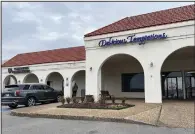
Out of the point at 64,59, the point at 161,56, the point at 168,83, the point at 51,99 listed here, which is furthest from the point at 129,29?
the point at 64,59

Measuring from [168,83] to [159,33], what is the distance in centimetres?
711

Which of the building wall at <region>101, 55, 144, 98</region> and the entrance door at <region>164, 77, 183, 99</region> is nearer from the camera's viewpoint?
the entrance door at <region>164, 77, 183, 99</region>

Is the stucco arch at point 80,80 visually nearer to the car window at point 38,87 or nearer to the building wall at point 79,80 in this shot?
the building wall at point 79,80

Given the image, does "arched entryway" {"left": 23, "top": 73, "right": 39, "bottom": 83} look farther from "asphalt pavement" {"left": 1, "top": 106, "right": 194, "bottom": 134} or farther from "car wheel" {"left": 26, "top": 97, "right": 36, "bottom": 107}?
"asphalt pavement" {"left": 1, "top": 106, "right": 194, "bottom": 134}

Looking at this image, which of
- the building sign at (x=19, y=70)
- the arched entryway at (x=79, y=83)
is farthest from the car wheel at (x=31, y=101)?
the building sign at (x=19, y=70)

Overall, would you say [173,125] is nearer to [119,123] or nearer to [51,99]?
[119,123]

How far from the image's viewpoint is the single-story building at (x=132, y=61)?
16516 mm

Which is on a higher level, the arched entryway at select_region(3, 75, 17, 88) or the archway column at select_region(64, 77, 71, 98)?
the arched entryway at select_region(3, 75, 17, 88)

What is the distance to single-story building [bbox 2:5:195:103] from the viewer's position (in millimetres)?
16516

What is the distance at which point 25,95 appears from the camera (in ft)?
59.8

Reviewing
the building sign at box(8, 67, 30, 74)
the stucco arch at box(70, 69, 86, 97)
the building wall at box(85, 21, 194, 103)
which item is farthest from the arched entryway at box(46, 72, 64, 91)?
the building wall at box(85, 21, 194, 103)

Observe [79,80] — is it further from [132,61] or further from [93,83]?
[93,83]

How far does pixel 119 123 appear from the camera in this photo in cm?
1022

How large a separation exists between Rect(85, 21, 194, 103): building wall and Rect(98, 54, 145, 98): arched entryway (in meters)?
4.00
